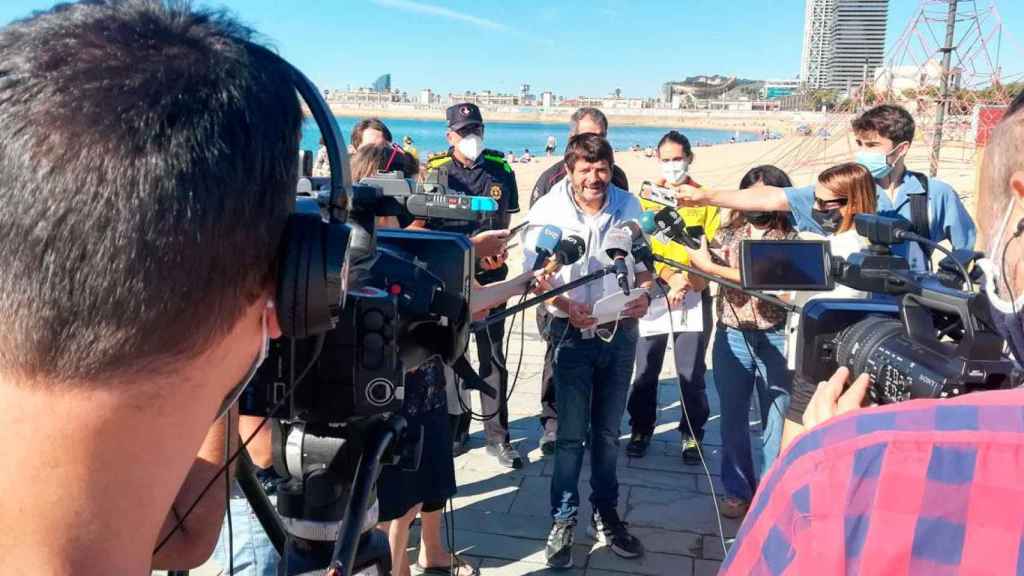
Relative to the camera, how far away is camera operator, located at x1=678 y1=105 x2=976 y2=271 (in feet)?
11.4

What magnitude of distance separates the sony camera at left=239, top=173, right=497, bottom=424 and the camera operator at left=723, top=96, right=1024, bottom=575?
677 millimetres

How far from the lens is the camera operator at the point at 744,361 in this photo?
3.65 meters

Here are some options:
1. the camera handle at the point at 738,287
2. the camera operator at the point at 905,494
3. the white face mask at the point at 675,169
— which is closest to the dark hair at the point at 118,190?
the camera operator at the point at 905,494

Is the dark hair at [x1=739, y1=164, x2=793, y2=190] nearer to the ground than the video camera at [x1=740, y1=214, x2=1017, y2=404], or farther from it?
farther from it

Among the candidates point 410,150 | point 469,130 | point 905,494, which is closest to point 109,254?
point 905,494

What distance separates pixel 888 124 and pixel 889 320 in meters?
2.63

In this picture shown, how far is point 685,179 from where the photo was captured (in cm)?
418

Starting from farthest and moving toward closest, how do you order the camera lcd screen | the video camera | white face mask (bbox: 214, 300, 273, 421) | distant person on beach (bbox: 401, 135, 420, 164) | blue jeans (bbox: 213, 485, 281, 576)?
distant person on beach (bbox: 401, 135, 420, 164), blue jeans (bbox: 213, 485, 281, 576), the camera lcd screen, the video camera, white face mask (bbox: 214, 300, 273, 421)

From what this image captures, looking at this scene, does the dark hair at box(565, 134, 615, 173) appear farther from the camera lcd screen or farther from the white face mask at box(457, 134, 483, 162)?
the camera lcd screen

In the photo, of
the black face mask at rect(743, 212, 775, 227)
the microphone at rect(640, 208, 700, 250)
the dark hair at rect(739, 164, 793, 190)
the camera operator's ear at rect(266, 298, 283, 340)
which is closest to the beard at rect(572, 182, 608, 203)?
the microphone at rect(640, 208, 700, 250)

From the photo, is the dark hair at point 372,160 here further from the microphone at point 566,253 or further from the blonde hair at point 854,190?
the blonde hair at point 854,190

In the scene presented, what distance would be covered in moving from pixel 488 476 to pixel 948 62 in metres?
11.9

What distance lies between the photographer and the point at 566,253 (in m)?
2.46

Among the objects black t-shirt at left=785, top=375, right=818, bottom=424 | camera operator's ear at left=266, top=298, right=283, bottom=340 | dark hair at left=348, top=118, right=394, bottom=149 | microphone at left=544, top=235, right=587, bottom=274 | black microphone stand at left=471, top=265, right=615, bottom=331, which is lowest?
black t-shirt at left=785, top=375, right=818, bottom=424
